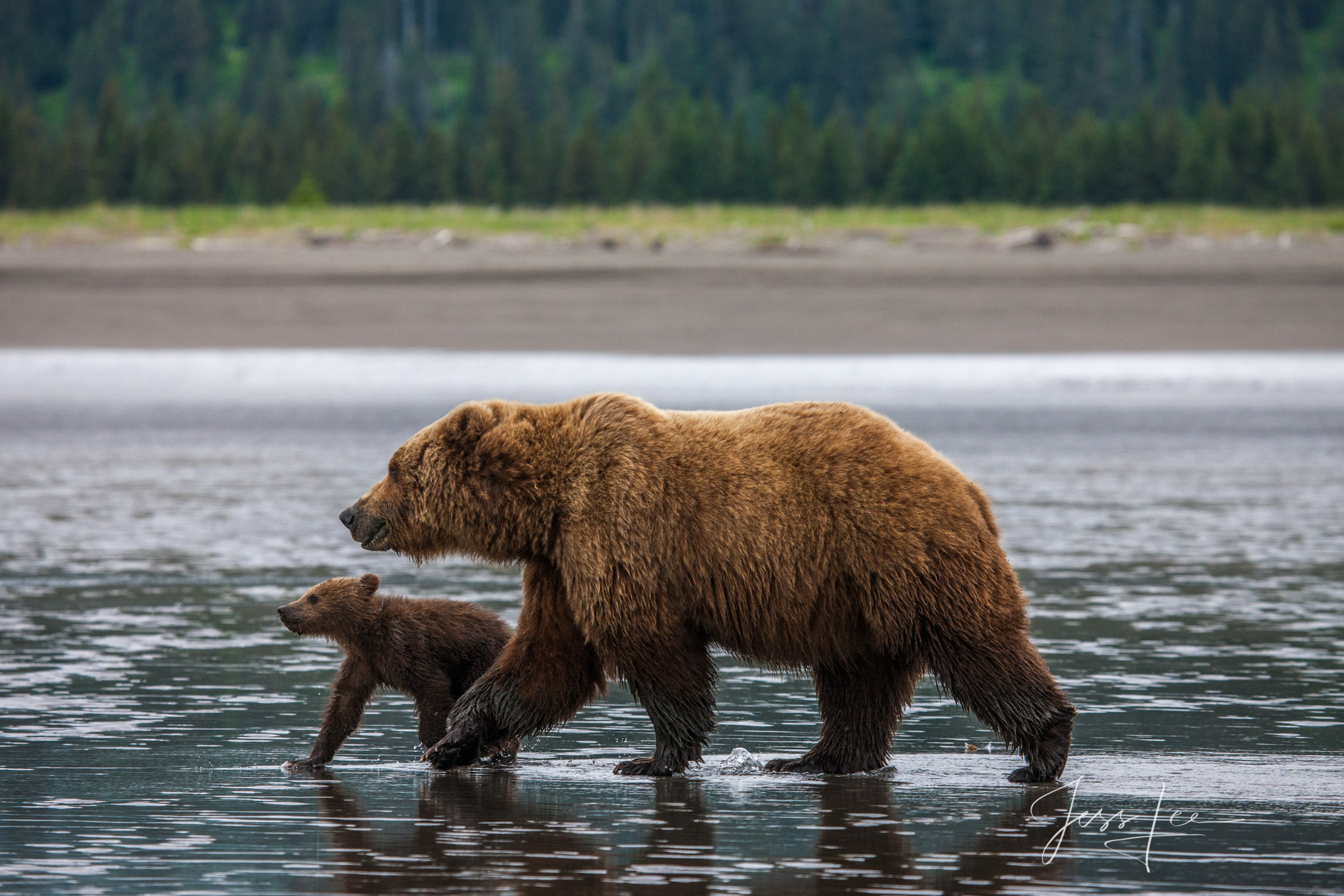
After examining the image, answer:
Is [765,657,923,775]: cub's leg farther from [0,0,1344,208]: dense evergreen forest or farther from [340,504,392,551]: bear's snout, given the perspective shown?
[0,0,1344,208]: dense evergreen forest

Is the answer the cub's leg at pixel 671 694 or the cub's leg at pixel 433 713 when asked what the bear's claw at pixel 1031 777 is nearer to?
the cub's leg at pixel 671 694

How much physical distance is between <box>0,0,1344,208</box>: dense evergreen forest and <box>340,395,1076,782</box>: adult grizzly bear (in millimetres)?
41087

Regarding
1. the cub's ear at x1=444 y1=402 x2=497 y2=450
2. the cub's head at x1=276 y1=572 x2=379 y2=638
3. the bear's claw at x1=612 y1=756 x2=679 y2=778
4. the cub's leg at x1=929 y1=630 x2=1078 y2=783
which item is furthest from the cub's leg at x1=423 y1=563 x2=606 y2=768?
the cub's leg at x1=929 y1=630 x2=1078 y2=783

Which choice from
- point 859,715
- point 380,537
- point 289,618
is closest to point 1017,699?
point 859,715

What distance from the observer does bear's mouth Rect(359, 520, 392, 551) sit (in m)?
6.50

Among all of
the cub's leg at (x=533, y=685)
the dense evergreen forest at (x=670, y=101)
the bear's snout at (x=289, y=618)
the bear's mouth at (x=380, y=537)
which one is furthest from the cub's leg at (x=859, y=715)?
the dense evergreen forest at (x=670, y=101)

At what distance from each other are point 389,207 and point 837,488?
4209 centimetres

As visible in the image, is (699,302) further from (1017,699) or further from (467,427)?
(1017,699)

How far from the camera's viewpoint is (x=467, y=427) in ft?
21.1

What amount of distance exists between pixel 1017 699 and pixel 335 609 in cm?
261

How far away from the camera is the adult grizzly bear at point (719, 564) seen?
6086 mm

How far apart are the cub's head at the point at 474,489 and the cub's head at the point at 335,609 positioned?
1.28ft

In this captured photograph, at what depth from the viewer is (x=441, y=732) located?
6.80 metres

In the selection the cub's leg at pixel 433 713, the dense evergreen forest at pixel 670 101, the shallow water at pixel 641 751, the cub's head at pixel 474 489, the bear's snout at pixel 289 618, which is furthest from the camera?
the dense evergreen forest at pixel 670 101
